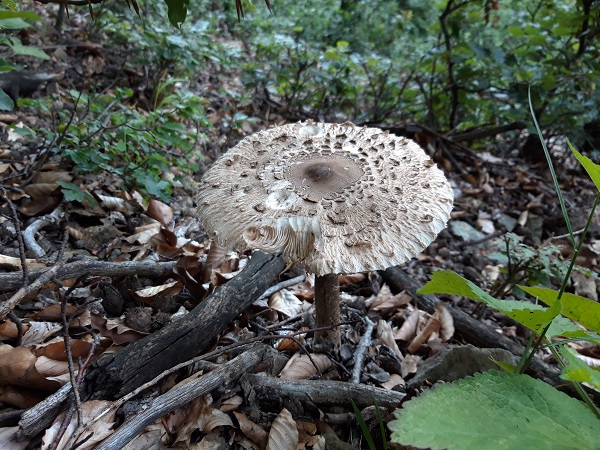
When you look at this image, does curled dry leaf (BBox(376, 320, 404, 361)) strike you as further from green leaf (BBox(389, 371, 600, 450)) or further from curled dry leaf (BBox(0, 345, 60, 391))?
curled dry leaf (BBox(0, 345, 60, 391))

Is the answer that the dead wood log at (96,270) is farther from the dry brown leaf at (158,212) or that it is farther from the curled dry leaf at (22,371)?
the dry brown leaf at (158,212)

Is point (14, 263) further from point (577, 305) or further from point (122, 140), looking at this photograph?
point (577, 305)

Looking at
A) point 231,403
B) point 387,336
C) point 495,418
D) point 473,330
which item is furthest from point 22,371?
point 473,330

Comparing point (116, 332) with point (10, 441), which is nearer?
point (10, 441)

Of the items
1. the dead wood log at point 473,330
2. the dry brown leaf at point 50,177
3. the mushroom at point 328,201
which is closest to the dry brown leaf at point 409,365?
the dead wood log at point 473,330

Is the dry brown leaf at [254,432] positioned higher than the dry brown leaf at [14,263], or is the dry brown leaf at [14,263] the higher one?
the dry brown leaf at [14,263]

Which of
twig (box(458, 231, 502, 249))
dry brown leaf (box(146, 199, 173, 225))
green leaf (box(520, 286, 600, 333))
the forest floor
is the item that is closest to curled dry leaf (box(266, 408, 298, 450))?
the forest floor
